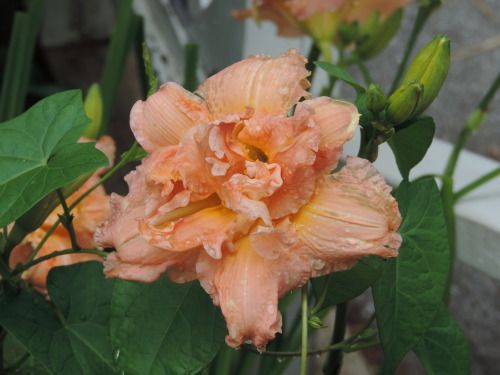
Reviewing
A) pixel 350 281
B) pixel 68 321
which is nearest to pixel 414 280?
pixel 350 281

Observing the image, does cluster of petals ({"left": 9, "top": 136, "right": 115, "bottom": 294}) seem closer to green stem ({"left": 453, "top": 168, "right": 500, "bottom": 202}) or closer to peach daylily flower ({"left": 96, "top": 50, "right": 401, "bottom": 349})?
peach daylily flower ({"left": 96, "top": 50, "right": 401, "bottom": 349})

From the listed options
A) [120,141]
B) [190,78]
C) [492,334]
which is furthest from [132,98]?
[492,334]

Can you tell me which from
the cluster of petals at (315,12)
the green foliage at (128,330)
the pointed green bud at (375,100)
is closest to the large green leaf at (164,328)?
the green foliage at (128,330)

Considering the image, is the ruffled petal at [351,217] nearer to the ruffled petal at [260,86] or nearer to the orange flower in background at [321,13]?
the ruffled petal at [260,86]

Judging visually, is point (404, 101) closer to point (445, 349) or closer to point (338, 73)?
point (338, 73)

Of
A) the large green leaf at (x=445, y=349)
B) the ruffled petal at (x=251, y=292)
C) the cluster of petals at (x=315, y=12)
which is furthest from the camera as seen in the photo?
the cluster of petals at (x=315, y=12)

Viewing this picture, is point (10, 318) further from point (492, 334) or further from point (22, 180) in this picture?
point (492, 334)
